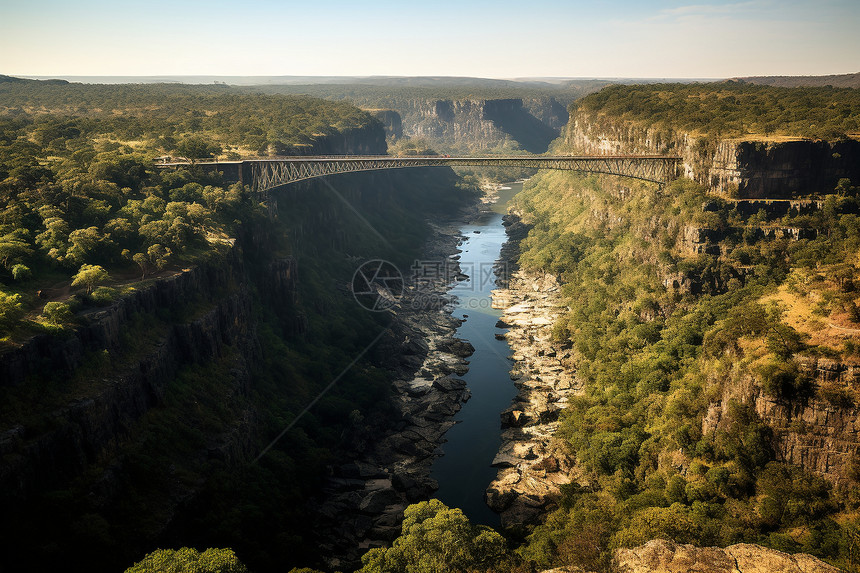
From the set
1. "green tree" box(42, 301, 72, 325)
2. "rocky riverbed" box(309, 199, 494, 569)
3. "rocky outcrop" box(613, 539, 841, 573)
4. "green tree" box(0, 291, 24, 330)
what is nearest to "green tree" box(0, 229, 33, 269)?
"green tree" box(0, 291, 24, 330)

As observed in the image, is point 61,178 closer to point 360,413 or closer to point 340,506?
point 360,413

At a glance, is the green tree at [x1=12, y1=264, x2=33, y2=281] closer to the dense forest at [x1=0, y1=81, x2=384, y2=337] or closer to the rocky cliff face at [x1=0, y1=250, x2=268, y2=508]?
the dense forest at [x1=0, y1=81, x2=384, y2=337]

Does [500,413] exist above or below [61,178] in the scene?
below

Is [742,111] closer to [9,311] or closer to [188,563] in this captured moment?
[188,563]

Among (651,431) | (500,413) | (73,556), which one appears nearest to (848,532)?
(651,431)

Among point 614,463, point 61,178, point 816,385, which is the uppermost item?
point 61,178

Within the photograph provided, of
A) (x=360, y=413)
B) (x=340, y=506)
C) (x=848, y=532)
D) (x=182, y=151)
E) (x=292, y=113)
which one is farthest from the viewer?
(x=292, y=113)

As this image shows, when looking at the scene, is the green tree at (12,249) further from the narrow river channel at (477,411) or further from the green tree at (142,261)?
the narrow river channel at (477,411)

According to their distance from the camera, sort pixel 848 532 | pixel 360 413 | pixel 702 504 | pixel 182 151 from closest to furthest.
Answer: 1. pixel 848 532
2. pixel 702 504
3. pixel 360 413
4. pixel 182 151

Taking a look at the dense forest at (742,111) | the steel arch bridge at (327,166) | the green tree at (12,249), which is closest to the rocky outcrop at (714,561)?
the green tree at (12,249)
